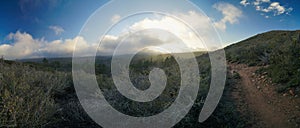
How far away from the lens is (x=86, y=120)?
15.4 feet

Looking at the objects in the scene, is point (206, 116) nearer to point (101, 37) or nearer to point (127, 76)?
point (127, 76)

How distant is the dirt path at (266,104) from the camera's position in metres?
6.32

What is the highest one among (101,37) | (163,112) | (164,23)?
(164,23)

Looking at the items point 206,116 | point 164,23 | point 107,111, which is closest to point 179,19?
point 164,23

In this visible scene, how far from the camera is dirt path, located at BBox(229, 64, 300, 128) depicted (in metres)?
Result: 6.32

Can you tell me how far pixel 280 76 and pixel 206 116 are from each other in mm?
5635

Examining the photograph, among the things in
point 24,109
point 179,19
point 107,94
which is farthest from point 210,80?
point 24,109

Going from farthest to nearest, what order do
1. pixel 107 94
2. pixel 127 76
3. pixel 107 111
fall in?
1. pixel 127 76
2. pixel 107 94
3. pixel 107 111

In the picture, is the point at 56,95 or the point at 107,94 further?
the point at 56,95

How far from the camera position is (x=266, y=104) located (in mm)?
7680

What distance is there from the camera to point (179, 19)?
6840 millimetres

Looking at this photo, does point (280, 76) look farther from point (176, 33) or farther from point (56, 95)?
point (56, 95)

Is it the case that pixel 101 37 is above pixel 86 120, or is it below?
above

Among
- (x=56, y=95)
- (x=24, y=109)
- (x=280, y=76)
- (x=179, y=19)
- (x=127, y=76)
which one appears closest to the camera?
(x=24, y=109)
